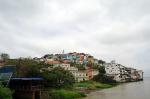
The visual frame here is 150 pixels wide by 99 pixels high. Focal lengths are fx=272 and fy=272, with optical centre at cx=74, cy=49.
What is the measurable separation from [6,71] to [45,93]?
5.71 metres

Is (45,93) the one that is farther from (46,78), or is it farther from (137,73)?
(137,73)

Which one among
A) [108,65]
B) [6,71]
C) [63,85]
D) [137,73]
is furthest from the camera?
[137,73]

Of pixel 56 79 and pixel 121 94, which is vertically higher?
pixel 56 79

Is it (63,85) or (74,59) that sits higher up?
(74,59)

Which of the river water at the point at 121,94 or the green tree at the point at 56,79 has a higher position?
the green tree at the point at 56,79

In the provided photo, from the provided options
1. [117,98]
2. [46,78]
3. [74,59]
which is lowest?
[117,98]

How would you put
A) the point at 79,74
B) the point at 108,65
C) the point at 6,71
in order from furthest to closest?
the point at 108,65, the point at 79,74, the point at 6,71

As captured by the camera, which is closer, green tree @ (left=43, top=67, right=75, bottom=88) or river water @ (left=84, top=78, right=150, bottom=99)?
green tree @ (left=43, top=67, right=75, bottom=88)

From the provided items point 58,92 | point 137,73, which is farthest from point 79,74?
point 137,73

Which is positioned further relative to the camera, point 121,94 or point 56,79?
point 121,94

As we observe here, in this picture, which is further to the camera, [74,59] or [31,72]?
[74,59]

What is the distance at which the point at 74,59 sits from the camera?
11556cm

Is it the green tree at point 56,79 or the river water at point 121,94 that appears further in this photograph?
the river water at point 121,94

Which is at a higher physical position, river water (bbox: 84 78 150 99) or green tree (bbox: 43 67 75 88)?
green tree (bbox: 43 67 75 88)
